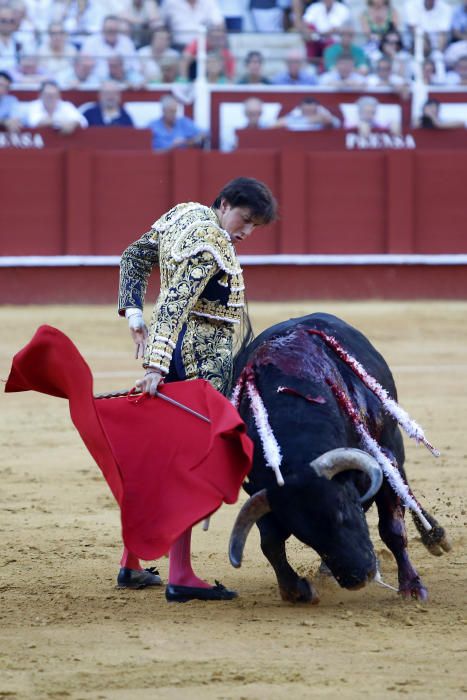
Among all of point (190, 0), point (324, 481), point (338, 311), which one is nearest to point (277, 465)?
point (324, 481)

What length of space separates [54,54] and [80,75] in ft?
0.85

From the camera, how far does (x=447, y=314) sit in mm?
9422

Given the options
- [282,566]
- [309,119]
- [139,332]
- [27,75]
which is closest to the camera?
[282,566]

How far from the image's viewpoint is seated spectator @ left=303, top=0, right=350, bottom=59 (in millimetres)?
10148

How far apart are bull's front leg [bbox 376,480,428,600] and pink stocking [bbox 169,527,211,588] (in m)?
0.50

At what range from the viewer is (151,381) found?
3.11 metres

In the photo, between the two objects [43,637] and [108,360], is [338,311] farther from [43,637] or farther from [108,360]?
[43,637]

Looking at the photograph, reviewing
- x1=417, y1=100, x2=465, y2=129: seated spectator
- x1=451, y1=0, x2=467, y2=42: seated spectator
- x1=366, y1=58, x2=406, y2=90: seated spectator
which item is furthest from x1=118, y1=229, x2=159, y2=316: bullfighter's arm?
x1=451, y1=0, x2=467, y2=42: seated spectator

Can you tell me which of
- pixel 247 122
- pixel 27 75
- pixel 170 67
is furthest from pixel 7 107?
pixel 247 122

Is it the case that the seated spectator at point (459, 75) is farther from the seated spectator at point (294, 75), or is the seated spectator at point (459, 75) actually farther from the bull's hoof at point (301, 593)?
the bull's hoof at point (301, 593)

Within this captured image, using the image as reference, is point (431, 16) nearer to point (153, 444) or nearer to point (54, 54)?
point (54, 54)

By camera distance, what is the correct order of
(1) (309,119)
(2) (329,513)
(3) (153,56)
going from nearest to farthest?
1. (2) (329,513)
2. (3) (153,56)
3. (1) (309,119)

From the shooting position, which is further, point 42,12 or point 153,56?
point 42,12

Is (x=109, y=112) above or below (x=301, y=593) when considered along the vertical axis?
above
